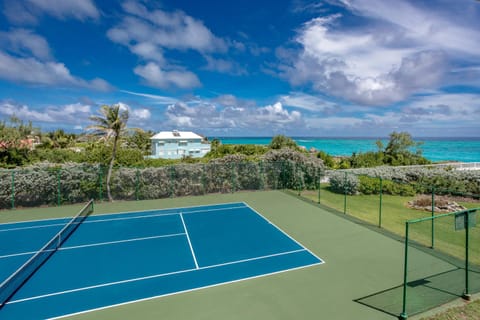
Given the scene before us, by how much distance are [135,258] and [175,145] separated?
49762 millimetres

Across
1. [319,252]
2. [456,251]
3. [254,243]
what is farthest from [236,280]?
[456,251]

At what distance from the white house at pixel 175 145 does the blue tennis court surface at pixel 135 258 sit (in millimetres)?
43937

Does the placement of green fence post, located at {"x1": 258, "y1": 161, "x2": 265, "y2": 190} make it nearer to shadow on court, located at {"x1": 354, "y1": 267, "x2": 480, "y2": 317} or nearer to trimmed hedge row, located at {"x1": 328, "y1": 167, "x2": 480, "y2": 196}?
trimmed hedge row, located at {"x1": 328, "y1": 167, "x2": 480, "y2": 196}

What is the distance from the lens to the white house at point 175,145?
5375 cm

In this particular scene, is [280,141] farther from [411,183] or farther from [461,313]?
[461,313]

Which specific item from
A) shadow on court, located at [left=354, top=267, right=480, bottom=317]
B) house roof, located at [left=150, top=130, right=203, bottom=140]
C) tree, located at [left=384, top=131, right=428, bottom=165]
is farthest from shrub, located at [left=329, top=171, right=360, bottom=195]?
house roof, located at [left=150, top=130, right=203, bottom=140]

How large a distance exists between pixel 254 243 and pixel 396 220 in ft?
22.5

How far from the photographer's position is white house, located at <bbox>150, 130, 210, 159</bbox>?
176ft

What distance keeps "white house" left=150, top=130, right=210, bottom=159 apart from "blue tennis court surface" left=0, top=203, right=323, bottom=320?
4394 cm

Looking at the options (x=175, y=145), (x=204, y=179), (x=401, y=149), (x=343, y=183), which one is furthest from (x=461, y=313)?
(x=175, y=145)

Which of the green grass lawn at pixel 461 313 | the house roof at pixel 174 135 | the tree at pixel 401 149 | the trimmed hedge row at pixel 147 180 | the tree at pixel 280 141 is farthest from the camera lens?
the house roof at pixel 174 135

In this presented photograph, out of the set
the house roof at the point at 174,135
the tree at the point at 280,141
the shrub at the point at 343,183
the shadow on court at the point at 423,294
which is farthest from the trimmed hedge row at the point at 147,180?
the house roof at the point at 174,135

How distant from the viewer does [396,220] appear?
1113 centimetres

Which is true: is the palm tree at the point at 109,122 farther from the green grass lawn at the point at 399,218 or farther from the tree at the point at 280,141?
the tree at the point at 280,141
